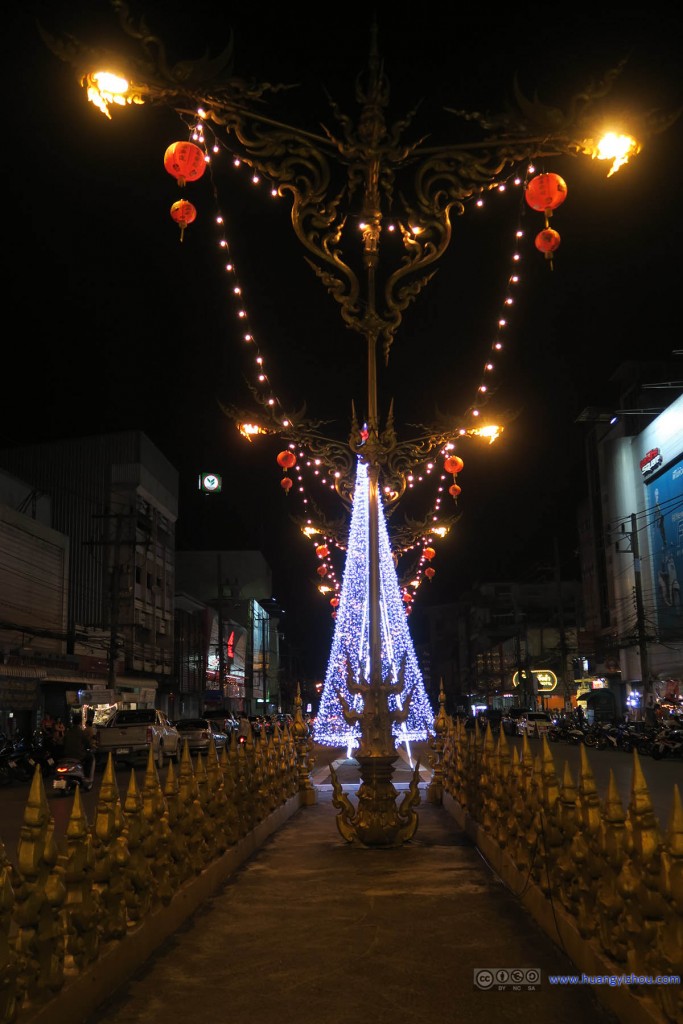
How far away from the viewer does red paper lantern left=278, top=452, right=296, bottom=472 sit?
19438 mm

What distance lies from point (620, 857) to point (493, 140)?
25.1 feet

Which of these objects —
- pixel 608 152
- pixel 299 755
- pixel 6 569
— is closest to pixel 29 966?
pixel 608 152

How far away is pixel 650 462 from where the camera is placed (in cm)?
5291

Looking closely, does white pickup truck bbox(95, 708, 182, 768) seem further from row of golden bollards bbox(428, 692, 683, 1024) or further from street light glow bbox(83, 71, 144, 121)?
street light glow bbox(83, 71, 144, 121)

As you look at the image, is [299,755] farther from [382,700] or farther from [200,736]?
[200,736]

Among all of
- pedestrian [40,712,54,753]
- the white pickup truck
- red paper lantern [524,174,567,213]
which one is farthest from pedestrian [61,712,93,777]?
red paper lantern [524,174,567,213]

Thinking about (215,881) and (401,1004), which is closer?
(401,1004)

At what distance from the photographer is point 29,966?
4.09 metres

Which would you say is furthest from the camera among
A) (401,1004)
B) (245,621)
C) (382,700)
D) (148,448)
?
(245,621)

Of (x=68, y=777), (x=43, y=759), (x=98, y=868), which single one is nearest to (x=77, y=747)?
(x=68, y=777)

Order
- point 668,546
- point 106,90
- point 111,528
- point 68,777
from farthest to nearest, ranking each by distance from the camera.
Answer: point 111,528, point 668,546, point 68,777, point 106,90

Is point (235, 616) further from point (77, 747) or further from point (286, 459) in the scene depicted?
point (286, 459)

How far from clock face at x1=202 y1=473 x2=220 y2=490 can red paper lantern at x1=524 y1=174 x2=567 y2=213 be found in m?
66.9

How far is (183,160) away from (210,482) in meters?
67.2
